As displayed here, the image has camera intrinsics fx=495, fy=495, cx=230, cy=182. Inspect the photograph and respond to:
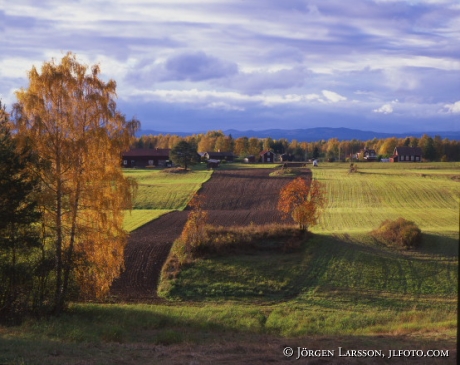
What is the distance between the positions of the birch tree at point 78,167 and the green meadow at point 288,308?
7.43 feet

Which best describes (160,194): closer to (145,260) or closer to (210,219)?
(210,219)

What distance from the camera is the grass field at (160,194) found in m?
55.9

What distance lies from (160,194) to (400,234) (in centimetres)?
3863

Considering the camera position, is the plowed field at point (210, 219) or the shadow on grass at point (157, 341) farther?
the plowed field at point (210, 219)

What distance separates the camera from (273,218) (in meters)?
55.2

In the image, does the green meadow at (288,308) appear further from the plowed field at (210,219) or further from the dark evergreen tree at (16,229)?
the dark evergreen tree at (16,229)

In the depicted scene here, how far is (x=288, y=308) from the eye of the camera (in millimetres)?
28641

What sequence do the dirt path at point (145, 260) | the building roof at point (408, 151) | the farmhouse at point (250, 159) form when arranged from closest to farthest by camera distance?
the dirt path at point (145, 260) < the farmhouse at point (250, 159) < the building roof at point (408, 151)

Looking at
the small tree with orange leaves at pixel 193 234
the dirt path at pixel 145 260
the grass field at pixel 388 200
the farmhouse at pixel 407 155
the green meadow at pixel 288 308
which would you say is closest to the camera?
the green meadow at pixel 288 308

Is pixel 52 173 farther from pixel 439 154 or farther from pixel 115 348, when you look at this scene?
pixel 439 154

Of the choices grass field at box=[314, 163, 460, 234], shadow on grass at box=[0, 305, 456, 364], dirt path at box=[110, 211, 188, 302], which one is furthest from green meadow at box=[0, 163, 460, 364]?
dirt path at box=[110, 211, 188, 302]

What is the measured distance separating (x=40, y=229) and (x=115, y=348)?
904cm

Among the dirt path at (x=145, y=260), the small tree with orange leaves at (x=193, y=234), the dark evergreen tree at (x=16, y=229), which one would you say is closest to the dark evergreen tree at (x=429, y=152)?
the dirt path at (x=145, y=260)

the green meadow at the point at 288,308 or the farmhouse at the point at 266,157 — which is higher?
the farmhouse at the point at 266,157
